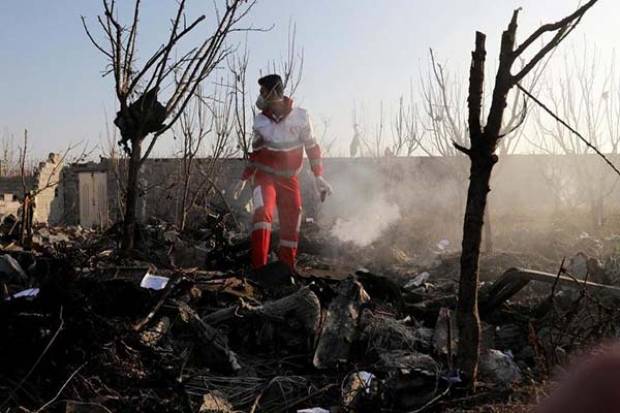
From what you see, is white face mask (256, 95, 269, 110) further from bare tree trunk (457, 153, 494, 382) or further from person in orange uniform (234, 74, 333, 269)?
bare tree trunk (457, 153, 494, 382)

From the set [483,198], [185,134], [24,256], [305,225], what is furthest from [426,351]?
[305,225]

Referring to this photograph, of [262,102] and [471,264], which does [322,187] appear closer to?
[262,102]

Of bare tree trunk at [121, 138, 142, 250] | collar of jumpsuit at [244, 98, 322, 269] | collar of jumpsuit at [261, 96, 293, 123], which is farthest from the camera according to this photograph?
collar of jumpsuit at [261, 96, 293, 123]

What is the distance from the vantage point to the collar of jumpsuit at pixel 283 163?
235 inches

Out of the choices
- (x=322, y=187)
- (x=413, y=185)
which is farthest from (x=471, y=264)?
(x=413, y=185)

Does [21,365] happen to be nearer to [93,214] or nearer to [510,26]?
[510,26]

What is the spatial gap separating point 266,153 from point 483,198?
3.80 m

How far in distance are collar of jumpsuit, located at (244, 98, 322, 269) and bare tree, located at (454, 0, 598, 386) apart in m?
3.41

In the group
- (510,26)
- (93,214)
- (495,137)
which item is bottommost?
(93,214)

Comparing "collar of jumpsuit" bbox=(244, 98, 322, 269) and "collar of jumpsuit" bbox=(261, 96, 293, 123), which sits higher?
"collar of jumpsuit" bbox=(261, 96, 293, 123)

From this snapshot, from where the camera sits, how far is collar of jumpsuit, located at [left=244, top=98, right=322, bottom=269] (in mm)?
5973

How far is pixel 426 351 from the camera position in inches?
139

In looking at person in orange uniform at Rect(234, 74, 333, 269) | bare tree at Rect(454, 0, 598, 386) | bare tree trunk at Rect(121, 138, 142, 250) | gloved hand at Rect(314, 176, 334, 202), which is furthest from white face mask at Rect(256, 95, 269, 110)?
bare tree at Rect(454, 0, 598, 386)

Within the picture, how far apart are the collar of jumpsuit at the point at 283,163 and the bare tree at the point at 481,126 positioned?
3411 millimetres
